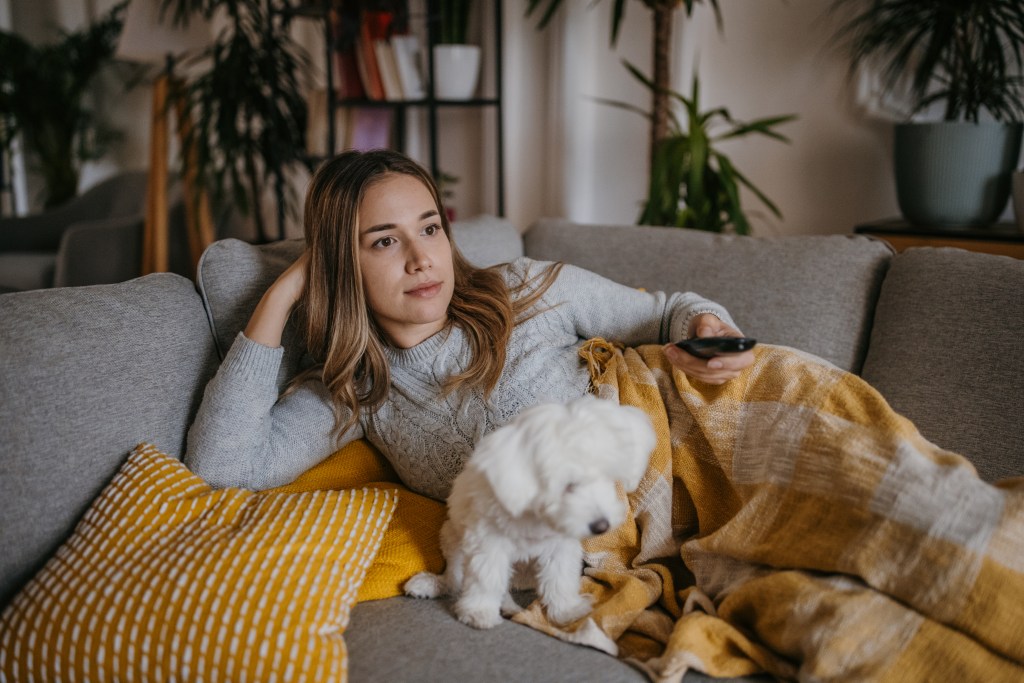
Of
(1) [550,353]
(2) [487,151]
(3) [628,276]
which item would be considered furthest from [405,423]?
(2) [487,151]

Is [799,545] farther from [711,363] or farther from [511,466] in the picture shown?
[511,466]

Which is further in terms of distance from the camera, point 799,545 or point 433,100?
point 433,100

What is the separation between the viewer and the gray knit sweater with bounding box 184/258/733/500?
1262 mm

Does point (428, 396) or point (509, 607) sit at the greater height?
point (428, 396)

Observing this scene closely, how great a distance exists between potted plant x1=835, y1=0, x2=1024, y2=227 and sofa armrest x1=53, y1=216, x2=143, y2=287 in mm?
3032

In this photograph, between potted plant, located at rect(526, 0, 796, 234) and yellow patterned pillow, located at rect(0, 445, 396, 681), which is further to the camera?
potted plant, located at rect(526, 0, 796, 234)

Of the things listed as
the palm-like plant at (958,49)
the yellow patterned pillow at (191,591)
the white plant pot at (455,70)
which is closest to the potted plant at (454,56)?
the white plant pot at (455,70)

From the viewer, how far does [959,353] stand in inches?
51.3

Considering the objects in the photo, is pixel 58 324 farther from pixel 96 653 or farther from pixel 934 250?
pixel 934 250

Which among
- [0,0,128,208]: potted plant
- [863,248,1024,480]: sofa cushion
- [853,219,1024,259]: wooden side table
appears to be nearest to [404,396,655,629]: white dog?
[863,248,1024,480]: sofa cushion

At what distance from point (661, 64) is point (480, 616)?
202 cm

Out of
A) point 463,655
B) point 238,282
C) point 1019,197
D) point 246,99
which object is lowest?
point 463,655

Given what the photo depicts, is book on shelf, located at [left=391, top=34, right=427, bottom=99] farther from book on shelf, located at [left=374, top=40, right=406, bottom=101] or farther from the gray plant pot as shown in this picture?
the gray plant pot

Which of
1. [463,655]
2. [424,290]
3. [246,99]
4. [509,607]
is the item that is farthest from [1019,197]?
[246,99]
